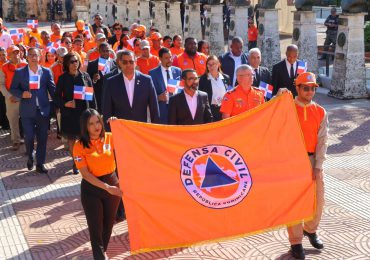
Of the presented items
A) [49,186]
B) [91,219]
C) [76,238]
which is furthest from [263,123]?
[49,186]

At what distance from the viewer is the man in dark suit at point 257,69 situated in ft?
32.2

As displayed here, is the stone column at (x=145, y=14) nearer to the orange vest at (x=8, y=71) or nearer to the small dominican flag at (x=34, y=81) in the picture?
the orange vest at (x=8, y=71)

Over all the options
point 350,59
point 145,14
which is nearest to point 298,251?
point 350,59

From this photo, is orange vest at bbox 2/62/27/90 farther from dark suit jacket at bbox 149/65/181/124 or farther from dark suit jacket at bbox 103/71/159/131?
dark suit jacket at bbox 103/71/159/131

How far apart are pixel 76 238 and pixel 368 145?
20.7ft

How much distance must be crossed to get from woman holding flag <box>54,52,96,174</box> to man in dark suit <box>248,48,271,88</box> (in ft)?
8.56

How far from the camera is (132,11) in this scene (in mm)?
33906

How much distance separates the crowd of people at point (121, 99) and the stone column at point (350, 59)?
16.5 feet

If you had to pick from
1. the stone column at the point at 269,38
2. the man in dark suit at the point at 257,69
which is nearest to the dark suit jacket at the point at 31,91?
the man in dark suit at the point at 257,69

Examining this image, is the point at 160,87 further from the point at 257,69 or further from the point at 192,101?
the point at 192,101

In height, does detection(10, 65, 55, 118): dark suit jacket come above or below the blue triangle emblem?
above

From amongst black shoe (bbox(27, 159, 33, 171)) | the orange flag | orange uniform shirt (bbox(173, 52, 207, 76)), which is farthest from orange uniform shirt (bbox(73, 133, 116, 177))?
orange uniform shirt (bbox(173, 52, 207, 76))

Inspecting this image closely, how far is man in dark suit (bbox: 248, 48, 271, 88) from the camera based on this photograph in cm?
981

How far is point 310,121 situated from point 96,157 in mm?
2279
